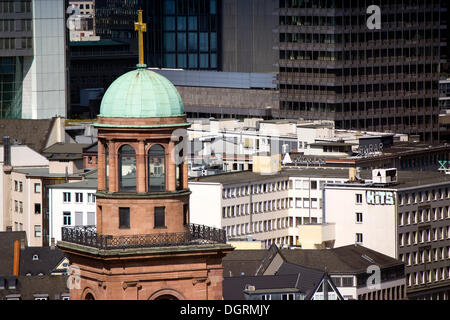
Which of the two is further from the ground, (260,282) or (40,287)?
(260,282)

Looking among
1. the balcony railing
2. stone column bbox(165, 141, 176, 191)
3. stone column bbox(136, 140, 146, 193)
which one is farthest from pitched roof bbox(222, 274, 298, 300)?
stone column bbox(136, 140, 146, 193)

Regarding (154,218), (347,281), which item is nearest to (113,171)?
(154,218)

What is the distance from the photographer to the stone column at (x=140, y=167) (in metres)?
77.3

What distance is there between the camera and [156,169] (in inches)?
3073

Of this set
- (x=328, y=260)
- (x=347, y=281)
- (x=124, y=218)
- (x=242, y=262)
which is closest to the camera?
(x=124, y=218)

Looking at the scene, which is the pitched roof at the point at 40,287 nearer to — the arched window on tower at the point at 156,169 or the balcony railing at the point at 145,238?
the balcony railing at the point at 145,238

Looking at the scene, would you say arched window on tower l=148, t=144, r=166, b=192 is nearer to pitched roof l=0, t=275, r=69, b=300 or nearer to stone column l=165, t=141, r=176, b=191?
stone column l=165, t=141, r=176, b=191

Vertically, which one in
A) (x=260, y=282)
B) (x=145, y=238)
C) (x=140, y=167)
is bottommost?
(x=260, y=282)

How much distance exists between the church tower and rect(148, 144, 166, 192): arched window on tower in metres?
0.04

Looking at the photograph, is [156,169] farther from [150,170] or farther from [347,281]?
[347,281]

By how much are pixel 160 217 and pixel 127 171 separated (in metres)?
2.28

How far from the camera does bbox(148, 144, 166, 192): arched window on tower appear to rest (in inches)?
3068

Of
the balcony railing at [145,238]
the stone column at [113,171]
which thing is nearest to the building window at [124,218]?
the balcony railing at [145,238]
